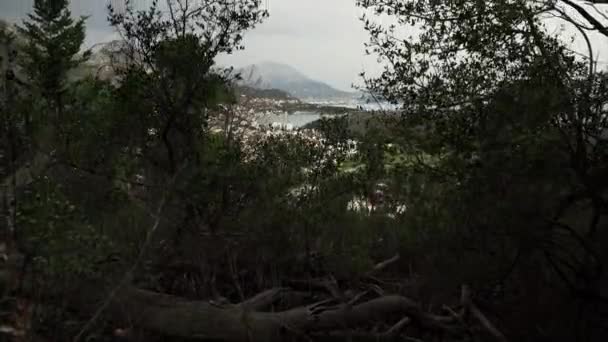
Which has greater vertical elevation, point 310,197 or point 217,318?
point 310,197

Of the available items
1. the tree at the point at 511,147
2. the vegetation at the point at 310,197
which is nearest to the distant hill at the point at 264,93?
the vegetation at the point at 310,197

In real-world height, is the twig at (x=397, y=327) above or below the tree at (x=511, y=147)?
below

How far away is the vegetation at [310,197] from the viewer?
502 cm

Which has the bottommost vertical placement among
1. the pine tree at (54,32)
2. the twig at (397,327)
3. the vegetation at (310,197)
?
the twig at (397,327)

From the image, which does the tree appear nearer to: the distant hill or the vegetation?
the vegetation

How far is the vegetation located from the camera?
5016 millimetres

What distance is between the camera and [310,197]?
7.39 metres

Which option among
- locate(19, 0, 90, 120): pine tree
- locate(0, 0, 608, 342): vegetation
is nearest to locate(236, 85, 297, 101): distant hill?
locate(0, 0, 608, 342): vegetation

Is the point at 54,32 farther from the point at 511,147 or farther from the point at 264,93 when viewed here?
the point at 511,147

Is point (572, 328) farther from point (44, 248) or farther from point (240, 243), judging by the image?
point (44, 248)

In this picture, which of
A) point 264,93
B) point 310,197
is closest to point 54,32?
point 264,93

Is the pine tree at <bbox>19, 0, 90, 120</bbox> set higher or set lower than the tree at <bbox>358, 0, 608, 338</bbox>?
higher

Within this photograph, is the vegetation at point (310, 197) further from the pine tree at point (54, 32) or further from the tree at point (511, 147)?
the pine tree at point (54, 32)

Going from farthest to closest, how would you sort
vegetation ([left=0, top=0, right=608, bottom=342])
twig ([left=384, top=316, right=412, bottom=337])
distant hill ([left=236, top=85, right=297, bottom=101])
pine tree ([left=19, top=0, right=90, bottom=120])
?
pine tree ([left=19, top=0, right=90, bottom=120]), distant hill ([left=236, top=85, right=297, bottom=101]), twig ([left=384, top=316, right=412, bottom=337]), vegetation ([left=0, top=0, right=608, bottom=342])
